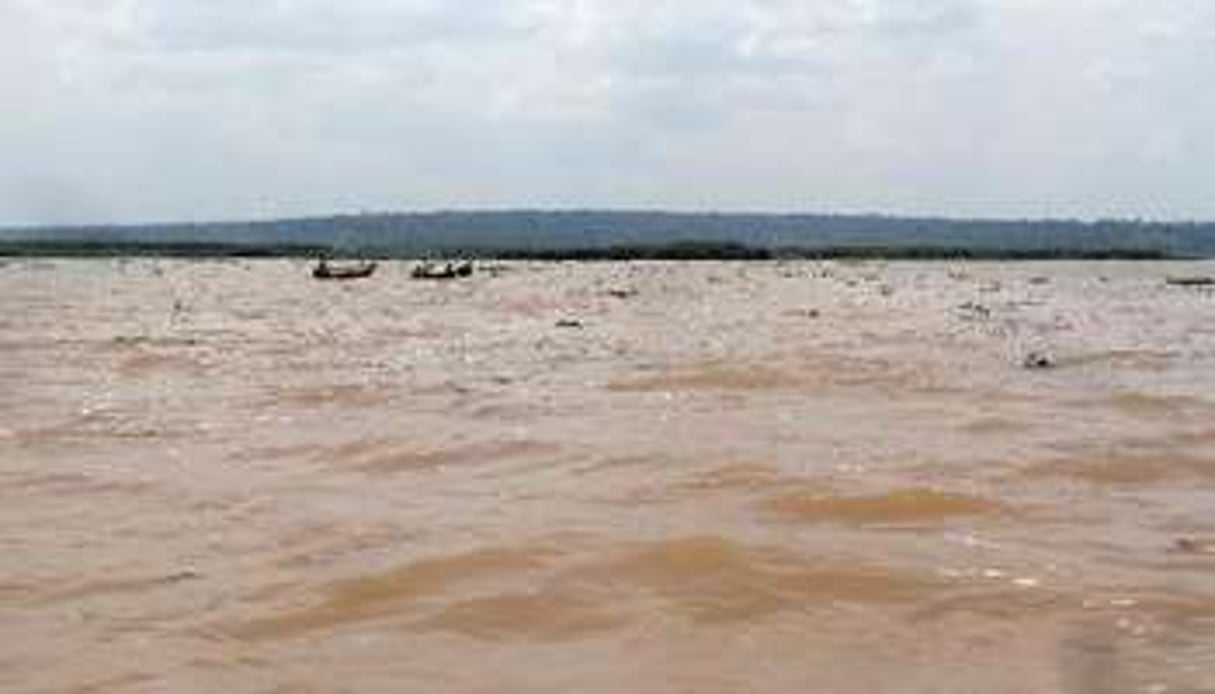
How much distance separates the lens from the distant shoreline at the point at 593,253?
149 meters

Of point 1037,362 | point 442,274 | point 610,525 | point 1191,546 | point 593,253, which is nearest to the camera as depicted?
point 1191,546

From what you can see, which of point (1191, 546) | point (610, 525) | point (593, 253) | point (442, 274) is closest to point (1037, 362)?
point (1191, 546)

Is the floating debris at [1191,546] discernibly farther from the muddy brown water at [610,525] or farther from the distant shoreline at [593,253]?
the distant shoreline at [593,253]

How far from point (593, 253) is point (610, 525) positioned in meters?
145

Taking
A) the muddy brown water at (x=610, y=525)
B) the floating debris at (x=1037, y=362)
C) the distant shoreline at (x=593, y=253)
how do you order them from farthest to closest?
the distant shoreline at (x=593, y=253) < the floating debris at (x=1037, y=362) < the muddy brown water at (x=610, y=525)

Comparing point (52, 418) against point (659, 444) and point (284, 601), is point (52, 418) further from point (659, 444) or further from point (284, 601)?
point (284, 601)

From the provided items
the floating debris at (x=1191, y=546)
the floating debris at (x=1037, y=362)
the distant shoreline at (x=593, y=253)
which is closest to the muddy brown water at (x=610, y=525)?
the floating debris at (x=1191, y=546)

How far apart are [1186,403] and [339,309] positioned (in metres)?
27.2

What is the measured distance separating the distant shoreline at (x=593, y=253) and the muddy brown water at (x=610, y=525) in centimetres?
12083

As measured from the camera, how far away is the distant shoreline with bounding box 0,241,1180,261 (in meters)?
149

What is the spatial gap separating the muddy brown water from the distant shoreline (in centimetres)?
12083

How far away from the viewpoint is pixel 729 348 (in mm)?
26109

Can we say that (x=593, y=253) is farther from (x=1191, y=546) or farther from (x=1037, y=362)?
(x=1191, y=546)

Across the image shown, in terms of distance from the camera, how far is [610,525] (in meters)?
10.8
